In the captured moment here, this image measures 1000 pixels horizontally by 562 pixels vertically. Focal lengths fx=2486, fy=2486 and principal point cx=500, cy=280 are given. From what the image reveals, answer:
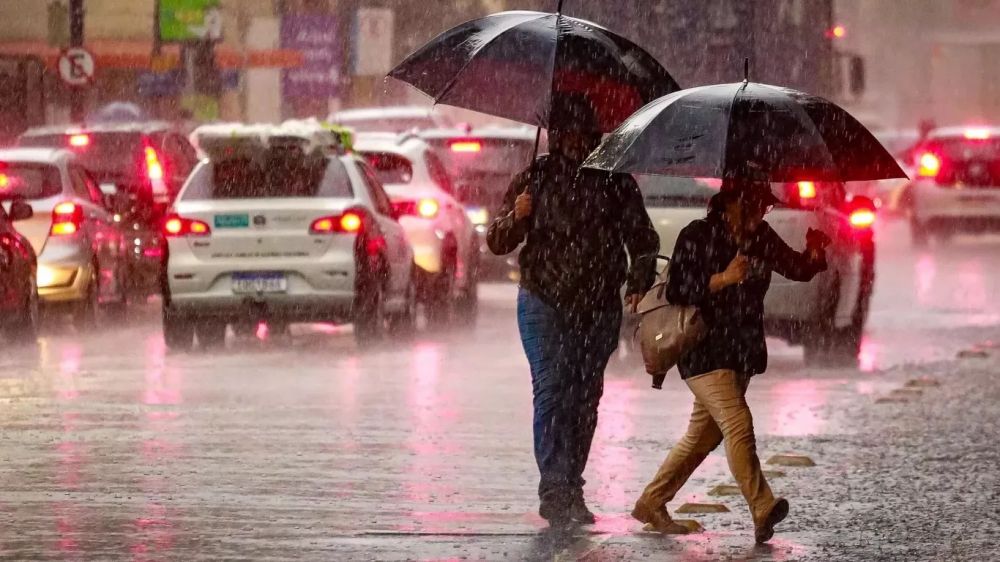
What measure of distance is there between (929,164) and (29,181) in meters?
16.7

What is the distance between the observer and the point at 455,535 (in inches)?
361

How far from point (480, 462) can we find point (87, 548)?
3055 millimetres

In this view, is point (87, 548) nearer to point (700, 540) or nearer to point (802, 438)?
point (700, 540)

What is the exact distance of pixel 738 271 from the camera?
8.91 meters

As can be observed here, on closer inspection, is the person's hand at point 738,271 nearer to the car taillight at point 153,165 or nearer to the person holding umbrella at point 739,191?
the person holding umbrella at point 739,191

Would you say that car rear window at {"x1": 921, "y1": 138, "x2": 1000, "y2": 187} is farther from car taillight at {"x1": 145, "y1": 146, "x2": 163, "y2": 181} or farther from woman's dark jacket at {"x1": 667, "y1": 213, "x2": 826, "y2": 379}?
woman's dark jacket at {"x1": 667, "y1": 213, "x2": 826, "y2": 379}

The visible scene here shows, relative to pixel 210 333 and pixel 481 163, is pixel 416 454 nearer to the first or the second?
pixel 210 333

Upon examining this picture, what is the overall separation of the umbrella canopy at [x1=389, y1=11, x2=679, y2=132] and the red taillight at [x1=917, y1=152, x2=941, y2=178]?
2509 cm

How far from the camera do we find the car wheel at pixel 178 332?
1861 centimetres

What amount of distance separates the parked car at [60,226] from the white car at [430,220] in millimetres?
2411

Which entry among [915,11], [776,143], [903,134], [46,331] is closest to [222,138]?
[46,331]

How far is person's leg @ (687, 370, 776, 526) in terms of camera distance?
8.96 metres

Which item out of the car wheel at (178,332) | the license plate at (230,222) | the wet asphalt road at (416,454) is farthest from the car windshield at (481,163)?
the car wheel at (178,332)

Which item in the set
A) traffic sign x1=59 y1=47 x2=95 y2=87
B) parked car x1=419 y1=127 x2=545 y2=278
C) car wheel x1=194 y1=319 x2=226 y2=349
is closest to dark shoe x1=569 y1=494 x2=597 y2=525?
car wheel x1=194 y1=319 x2=226 y2=349
